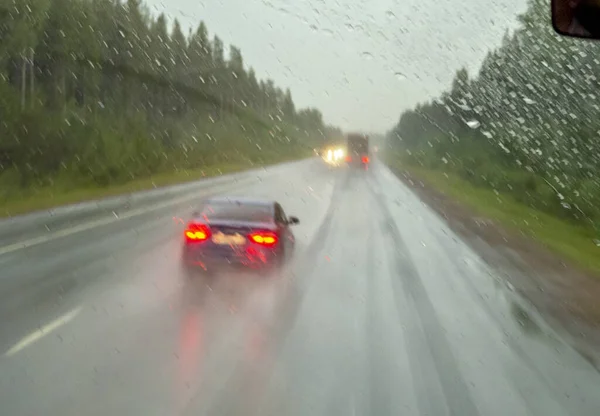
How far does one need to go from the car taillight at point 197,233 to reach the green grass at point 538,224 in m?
7.80

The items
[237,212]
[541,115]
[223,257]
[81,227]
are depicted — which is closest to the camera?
[223,257]

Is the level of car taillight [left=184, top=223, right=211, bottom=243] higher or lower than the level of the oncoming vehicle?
higher

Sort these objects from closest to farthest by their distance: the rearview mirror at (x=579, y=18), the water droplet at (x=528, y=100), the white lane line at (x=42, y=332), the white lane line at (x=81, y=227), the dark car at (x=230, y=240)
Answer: the rearview mirror at (x=579, y=18) < the white lane line at (x=42, y=332) < the dark car at (x=230, y=240) < the white lane line at (x=81, y=227) < the water droplet at (x=528, y=100)

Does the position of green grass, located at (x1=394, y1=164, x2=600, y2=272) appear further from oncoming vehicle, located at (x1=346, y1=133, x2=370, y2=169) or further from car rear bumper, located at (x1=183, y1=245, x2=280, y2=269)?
oncoming vehicle, located at (x1=346, y1=133, x2=370, y2=169)

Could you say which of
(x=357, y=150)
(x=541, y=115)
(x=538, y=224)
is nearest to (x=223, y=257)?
(x=538, y=224)

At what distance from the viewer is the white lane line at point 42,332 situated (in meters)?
8.06

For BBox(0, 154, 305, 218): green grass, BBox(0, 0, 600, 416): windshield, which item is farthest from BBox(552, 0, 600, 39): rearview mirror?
BBox(0, 154, 305, 218): green grass

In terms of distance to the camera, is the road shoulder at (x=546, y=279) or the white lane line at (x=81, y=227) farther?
the white lane line at (x=81, y=227)

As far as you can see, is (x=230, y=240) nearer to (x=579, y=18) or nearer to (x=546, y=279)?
(x=546, y=279)

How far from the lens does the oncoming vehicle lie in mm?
78250

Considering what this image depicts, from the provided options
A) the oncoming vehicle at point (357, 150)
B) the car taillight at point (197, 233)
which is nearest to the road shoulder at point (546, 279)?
the car taillight at point (197, 233)

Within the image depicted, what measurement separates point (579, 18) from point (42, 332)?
6.57 meters

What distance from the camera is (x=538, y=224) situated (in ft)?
85.9

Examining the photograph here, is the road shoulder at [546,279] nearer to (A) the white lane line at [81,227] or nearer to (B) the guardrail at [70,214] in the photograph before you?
(A) the white lane line at [81,227]
